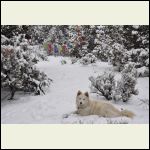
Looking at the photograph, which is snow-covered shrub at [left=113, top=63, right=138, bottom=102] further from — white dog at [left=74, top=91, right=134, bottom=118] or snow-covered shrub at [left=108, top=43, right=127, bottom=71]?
white dog at [left=74, top=91, right=134, bottom=118]

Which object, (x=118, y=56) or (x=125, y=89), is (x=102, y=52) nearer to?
(x=118, y=56)

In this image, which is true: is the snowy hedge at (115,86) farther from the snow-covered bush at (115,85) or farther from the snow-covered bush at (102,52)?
the snow-covered bush at (102,52)

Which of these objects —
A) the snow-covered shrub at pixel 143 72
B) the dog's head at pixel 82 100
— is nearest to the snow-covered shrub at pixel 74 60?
the dog's head at pixel 82 100

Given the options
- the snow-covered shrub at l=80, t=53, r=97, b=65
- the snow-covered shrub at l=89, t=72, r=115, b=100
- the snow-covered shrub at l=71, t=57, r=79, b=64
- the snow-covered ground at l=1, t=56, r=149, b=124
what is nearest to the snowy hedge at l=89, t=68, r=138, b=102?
the snow-covered shrub at l=89, t=72, r=115, b=100

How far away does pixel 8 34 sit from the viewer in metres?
11.0

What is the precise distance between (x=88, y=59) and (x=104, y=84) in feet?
2.54

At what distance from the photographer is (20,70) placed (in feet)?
36.1

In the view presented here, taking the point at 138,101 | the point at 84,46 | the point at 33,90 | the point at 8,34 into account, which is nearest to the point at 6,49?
the point at 8,34

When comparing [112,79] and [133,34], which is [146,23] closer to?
[133,34]

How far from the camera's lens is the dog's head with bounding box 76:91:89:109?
415 inches

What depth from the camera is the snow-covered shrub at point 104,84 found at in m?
11.1

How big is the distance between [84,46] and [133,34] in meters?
1.38

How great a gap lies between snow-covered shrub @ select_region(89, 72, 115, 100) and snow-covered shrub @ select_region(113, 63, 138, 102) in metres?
0.13

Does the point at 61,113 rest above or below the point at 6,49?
below
